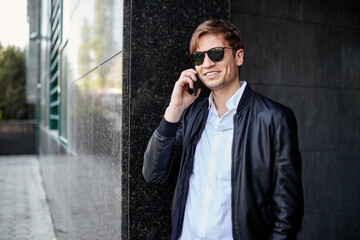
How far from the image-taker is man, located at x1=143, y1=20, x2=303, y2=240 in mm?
1781

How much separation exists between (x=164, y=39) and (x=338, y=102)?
2.89 metres

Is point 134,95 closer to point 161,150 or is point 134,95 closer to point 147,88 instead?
point 147,88

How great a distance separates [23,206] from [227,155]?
8018 mm

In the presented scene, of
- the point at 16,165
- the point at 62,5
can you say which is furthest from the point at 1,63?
the point at 62,5

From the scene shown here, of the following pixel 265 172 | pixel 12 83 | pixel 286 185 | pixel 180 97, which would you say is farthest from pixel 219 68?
pixel 12 83

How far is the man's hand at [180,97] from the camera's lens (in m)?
2.10

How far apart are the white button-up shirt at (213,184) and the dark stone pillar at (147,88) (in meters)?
0.43

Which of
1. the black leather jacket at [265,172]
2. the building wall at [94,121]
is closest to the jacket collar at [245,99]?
the black leather jacket at [265,172]

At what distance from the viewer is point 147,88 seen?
8.16 feet

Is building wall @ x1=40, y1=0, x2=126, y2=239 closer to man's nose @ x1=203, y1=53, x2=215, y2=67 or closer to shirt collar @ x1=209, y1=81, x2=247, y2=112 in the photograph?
man's nose @ x1=203, y1=53, x2=215, y2=67

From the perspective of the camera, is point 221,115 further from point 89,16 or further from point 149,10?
point 89,16

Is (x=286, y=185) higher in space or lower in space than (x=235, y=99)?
lower

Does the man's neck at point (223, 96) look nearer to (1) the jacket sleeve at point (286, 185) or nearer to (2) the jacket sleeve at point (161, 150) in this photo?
(2) the jacket sleeve at point (161, 150)

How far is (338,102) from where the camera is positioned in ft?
14.6
